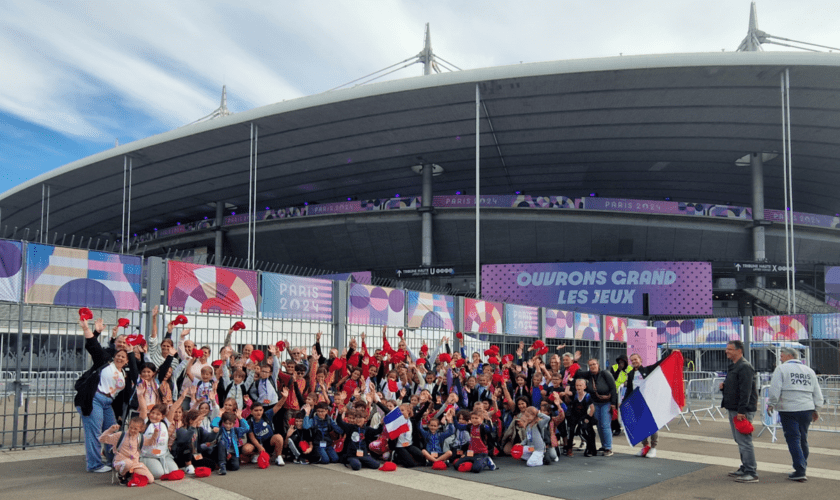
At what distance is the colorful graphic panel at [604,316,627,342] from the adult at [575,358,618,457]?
55.5 feet

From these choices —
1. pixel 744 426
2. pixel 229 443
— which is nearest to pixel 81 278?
pixel 229 443

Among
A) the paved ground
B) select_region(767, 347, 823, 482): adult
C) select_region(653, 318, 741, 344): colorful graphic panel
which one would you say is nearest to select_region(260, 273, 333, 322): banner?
the paved ground

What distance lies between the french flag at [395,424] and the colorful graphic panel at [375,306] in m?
5.06

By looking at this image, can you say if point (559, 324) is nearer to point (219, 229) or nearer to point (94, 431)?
point (94, 431)

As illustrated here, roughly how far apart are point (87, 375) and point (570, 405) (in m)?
7.58

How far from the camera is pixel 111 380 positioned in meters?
8.77

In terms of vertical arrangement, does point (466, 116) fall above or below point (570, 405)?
above

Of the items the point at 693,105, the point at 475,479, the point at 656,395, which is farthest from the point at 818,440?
the point at 693,105

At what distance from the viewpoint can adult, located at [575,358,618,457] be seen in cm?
1098

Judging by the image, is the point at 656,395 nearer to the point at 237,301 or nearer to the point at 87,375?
the point at 237,301

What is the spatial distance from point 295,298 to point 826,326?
19.3 metres

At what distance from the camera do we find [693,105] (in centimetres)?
3288

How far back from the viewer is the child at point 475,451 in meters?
9.12

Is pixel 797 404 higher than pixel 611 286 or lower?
lower
